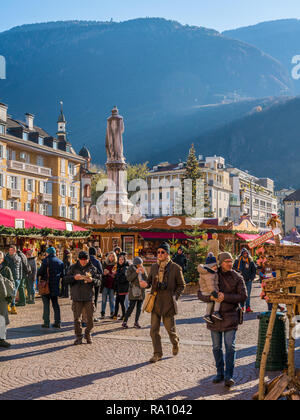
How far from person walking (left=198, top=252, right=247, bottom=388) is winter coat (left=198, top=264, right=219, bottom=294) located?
75mm

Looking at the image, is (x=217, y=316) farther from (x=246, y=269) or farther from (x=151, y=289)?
(x=246, y=269)

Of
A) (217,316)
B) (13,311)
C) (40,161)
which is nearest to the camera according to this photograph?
(217,316)

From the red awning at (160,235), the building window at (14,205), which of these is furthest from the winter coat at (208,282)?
the building window at (14,205)

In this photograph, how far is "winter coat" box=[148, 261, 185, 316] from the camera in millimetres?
8234

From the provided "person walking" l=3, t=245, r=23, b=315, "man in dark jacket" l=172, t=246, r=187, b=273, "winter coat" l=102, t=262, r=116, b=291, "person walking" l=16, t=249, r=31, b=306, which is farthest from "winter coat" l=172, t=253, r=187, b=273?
"winter coat" l=102, t=262, r=116, b=291

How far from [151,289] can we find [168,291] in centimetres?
30

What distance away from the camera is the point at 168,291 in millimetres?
8305

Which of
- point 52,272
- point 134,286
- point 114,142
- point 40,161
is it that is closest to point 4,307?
point 52,272

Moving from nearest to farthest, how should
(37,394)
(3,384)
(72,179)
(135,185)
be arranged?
(37,394) → (3,384) → (72,179) → (135,185)

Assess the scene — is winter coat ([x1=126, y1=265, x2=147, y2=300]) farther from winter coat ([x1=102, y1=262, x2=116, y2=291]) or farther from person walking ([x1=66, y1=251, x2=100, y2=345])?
person walking ([x1=66, y1=251, x2=100, y2=345])

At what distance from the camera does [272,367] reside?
734cm
